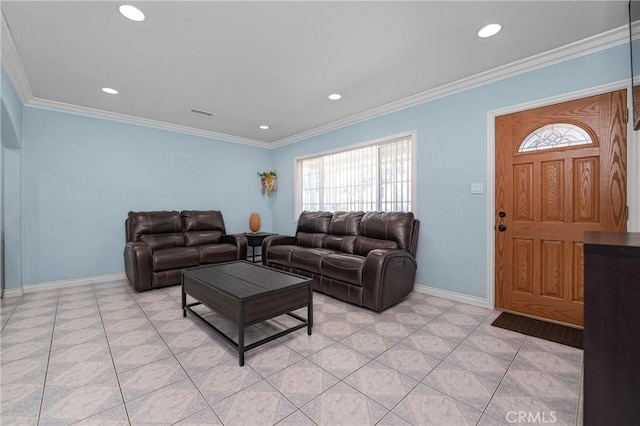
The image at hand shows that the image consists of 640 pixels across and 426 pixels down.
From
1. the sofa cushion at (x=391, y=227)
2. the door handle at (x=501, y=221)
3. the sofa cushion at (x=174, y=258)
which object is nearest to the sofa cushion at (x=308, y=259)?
the sofa cushion at (x=391, y=227)

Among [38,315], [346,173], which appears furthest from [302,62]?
[38,315]

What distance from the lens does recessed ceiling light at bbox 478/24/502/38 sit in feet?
7.00

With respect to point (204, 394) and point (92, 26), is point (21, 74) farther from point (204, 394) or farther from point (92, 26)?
point (204, 394)

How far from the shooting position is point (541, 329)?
241cm

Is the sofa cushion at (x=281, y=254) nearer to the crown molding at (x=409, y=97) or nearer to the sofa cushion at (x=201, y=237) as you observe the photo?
the sofa cushion at (x=201, y=237)

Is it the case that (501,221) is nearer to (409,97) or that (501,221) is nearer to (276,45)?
(409,97)

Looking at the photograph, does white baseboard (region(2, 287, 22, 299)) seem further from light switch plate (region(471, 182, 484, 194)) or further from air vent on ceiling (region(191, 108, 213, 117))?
light switch plate (region(471, 182, 484, 194))

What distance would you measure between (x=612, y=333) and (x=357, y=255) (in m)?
2.56

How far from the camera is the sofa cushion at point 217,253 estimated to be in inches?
156

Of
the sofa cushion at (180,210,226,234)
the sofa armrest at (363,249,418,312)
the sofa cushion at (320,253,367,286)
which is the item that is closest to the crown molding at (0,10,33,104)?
the sofa cushion at (180,210,226,234)

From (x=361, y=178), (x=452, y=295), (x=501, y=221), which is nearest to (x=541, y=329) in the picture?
(x=452, y=295)

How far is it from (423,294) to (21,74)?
16.8 ft

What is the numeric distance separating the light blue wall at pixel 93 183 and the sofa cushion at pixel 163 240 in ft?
1.86

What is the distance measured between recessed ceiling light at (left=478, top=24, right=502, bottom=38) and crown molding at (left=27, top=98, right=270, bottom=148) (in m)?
4.39
